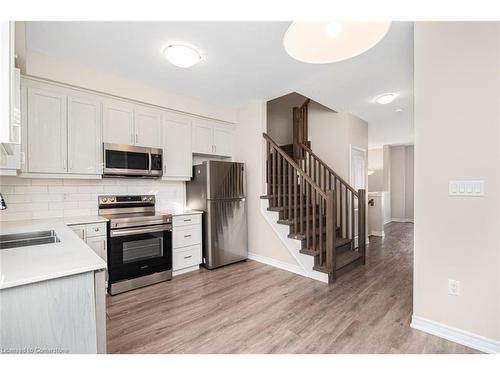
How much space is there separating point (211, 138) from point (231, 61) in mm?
1482

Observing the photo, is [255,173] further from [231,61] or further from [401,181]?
[401,181]

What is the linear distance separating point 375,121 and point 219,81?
11.4 ft

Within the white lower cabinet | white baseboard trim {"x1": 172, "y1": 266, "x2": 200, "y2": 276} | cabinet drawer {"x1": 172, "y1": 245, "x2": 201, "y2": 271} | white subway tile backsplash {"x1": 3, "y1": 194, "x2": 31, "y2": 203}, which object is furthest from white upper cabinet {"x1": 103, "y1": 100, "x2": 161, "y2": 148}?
white baseboard trim {"x1": 172, "y1": 266, "x2": 200, "y2": 276}

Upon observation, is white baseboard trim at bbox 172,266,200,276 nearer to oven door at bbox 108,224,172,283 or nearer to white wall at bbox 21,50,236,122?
oven door at bbox 108,224,172,283

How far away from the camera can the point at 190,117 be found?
140 inches

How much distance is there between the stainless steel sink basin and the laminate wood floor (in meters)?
0.89

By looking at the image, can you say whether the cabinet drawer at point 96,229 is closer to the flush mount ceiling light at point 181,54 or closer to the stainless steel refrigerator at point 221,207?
the stainless steel refrigerator at point 221,207

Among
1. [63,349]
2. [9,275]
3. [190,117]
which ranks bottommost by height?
[63,349]

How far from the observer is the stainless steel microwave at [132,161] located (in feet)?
9.05

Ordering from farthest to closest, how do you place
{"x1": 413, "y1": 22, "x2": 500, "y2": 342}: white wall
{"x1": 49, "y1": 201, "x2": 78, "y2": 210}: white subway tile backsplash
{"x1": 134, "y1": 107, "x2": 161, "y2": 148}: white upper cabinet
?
{"x1": 134, "y1": 107, "x2": 161, "y2": 148}: white upper cabinet < {"x1": 49, "y1": 201, "x2": 78, "y2": 210}: white subway tile backsplash < {"x1": 413, "y1": 22, "x2": 500, "y2": 342}: white wall

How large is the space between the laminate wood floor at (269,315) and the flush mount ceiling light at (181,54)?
2.44m

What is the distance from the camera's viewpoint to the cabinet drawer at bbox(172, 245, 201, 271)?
122 inches
